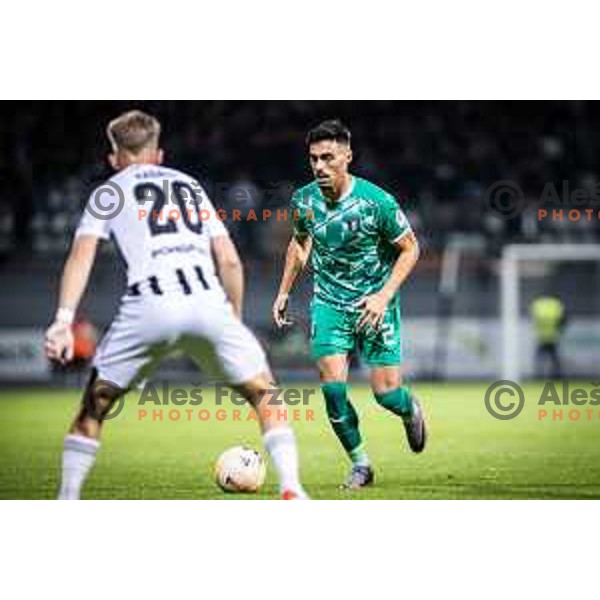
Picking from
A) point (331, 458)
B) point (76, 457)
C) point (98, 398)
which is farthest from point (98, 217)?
point (331, 458)

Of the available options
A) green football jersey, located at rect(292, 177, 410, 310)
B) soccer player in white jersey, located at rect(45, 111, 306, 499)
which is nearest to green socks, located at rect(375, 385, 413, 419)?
green football jersey, located at rect(292, 177, 410, 310)

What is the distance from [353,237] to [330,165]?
0.39 m

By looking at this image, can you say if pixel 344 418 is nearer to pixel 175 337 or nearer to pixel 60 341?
pixel 175 337

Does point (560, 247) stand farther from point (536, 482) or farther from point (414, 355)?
point (536, 482)

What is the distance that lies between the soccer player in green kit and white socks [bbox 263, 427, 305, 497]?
0.93m

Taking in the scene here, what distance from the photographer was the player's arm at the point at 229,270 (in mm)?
6617

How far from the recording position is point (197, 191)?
684 centimetres

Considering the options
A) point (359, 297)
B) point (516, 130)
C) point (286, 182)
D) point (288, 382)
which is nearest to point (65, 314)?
point (359, 297)

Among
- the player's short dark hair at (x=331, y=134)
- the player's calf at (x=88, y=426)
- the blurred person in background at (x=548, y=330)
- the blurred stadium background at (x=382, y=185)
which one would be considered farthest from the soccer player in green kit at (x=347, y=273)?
the blurred person in background at (x=548, y=330)

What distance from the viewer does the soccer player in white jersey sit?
657 centimetres

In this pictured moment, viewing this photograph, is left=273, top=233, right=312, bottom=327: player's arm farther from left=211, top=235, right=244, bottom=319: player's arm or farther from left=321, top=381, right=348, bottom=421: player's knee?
left=211, top=235, right=244, bottom=319: player's arm

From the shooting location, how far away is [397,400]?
770cm

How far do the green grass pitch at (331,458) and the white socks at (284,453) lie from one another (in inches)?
28.3

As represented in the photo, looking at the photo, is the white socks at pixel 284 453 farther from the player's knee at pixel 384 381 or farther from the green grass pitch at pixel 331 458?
the player's knee at pixel 384 381
